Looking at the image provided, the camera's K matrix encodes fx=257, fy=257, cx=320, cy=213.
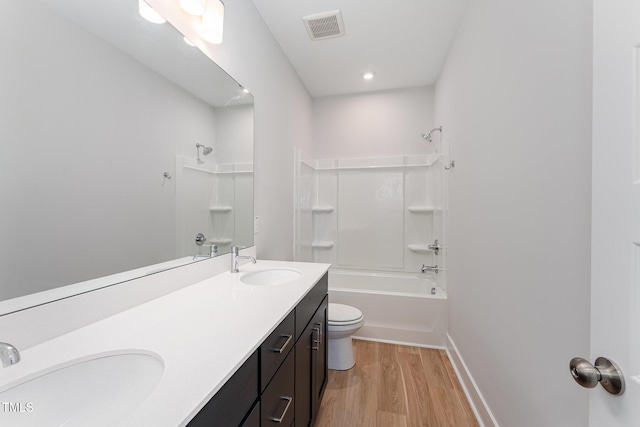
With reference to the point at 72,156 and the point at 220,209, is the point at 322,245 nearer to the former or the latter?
the point at 220,209

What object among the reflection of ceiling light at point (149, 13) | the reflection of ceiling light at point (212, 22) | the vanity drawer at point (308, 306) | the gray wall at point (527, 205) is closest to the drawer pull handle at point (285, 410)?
the vanity drawer at point (308, 306)

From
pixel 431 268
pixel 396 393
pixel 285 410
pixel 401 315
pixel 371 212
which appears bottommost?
pixel 396 393

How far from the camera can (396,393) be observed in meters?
1.75

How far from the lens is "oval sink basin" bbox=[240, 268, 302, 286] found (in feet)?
4.96

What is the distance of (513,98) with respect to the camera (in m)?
1.19

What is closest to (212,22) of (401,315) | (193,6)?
(193,6)

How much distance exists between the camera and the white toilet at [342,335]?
75.4 inches

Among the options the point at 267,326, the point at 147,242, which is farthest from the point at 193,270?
the point at 267,326

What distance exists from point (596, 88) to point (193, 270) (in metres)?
1.49

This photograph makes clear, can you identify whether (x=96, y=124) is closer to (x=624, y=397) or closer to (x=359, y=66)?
(x=624, y=397)

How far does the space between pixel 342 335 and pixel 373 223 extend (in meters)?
1.60

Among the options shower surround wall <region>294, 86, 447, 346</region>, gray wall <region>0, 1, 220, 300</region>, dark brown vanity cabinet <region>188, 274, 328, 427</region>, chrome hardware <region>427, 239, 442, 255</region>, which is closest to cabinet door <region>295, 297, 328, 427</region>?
dark brown vanity cabinet <region>188, 274, 328, 427</region>

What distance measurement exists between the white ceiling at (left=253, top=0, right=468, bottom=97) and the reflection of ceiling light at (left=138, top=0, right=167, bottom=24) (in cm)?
99

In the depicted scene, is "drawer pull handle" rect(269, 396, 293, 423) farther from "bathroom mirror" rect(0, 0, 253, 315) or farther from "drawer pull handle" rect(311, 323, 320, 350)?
"bathroom mirror" rect(0, 0, 253, 315)
